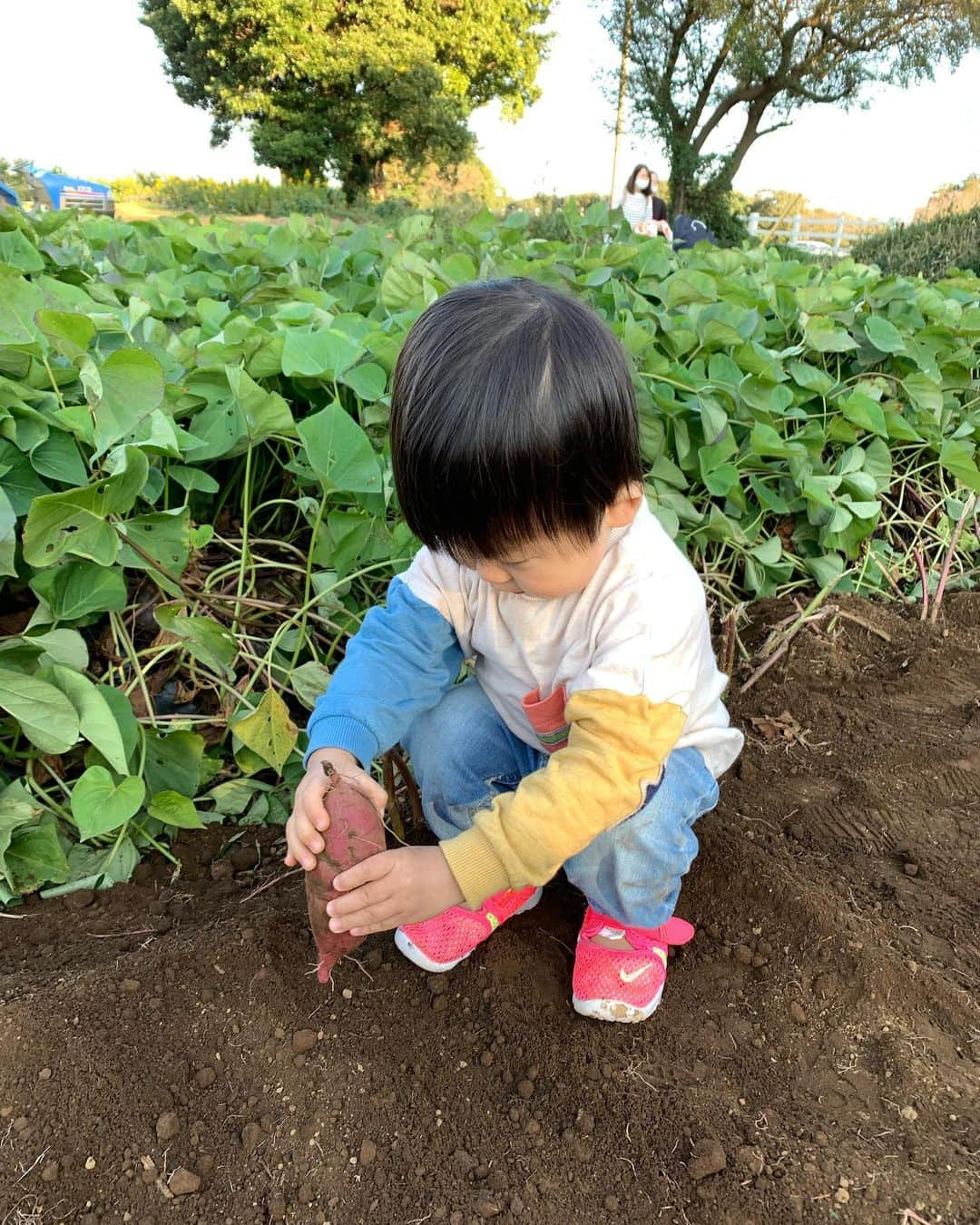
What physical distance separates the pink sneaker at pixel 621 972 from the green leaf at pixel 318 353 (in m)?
0.94

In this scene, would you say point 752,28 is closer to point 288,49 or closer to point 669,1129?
point 288,49

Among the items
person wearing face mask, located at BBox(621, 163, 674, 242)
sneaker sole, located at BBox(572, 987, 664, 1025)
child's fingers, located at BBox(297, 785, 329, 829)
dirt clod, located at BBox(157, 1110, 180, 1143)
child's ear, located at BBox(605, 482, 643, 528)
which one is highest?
person wearing face mask, located at BBox(621, 163, 674, 242)

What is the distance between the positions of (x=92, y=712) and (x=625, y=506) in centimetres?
73

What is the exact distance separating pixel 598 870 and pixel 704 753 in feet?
0.70

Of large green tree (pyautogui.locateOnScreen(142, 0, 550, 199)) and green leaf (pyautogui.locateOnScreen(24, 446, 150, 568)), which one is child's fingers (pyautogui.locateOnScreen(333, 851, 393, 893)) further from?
large green tree (pyautogui.locateOnScreen(142, 0, 550, 199))

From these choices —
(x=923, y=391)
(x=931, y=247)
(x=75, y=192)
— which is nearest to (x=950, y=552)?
(x=923, y=391)

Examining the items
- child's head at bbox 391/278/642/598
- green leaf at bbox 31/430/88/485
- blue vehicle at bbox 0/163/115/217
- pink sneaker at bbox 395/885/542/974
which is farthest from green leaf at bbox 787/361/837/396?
blue vehicle at bbox 0/163/115/217

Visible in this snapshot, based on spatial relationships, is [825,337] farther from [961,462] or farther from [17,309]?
[17,309]

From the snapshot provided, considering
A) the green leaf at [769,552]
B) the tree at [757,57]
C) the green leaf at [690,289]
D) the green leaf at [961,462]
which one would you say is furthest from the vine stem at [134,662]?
the tree at [757,57]

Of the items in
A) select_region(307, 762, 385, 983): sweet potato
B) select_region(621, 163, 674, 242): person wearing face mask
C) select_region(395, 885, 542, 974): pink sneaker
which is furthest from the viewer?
select_region(621, 163, 674, 242): person wearing face mask

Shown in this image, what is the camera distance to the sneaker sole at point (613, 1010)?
1074 mm

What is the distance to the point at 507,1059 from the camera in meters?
1.05

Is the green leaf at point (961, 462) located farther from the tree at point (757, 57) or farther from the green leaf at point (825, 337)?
the tree at point (757, 57)

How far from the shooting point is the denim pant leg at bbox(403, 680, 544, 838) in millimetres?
1227
